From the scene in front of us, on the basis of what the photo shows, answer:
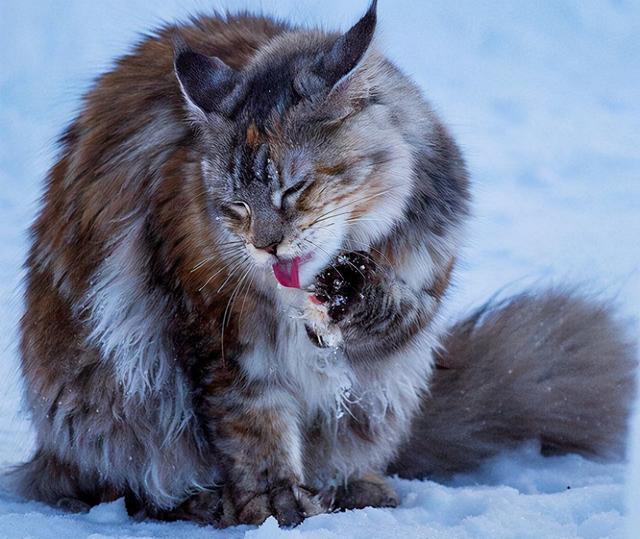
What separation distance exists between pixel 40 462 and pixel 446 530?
1271mm

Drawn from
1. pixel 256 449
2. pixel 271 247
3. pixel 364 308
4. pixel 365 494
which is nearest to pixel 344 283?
pixel 364 308

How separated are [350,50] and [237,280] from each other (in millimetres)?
672

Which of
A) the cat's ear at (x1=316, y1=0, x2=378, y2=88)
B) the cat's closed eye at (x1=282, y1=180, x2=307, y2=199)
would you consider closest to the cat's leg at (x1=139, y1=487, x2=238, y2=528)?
the cat's closed eye at (x1=282, y1=180, x2=307, y2=199)

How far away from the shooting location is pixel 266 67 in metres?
2.49

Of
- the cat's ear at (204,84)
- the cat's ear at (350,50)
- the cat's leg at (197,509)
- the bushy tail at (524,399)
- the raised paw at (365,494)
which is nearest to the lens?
the cat's ear at (350,50)

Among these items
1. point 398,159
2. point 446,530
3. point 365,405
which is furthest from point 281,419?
point 398,159

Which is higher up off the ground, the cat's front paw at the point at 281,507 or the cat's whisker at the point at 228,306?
the cat's whisker at the point at 228,306

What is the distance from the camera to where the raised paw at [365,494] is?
2.75m

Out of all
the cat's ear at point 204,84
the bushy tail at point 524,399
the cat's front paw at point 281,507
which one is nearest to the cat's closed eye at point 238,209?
the cat's ear at point 204,84

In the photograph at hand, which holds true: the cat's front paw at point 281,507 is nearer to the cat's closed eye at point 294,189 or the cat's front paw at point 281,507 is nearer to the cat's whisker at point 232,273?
the cat's whisker at point 232,273

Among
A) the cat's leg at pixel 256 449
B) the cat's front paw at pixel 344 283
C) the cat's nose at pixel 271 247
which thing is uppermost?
the cat's nose at pixel 271 247

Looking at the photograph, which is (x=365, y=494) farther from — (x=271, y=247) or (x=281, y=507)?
(x=271, y=247)

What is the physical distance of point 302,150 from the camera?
2.29 metres

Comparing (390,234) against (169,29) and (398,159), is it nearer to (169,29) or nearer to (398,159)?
(398,159)
